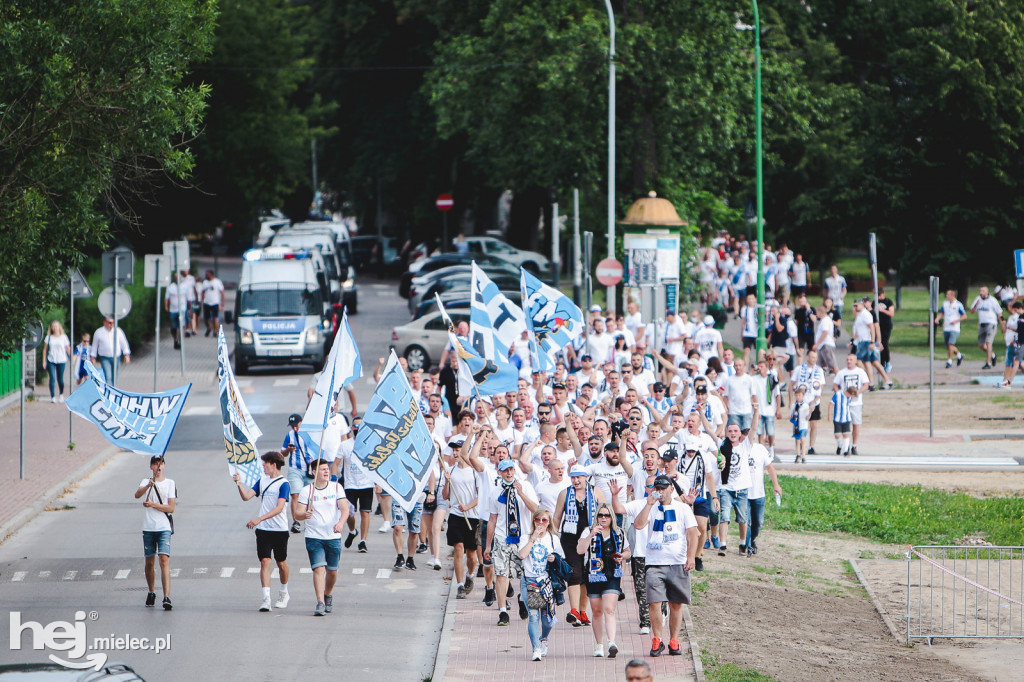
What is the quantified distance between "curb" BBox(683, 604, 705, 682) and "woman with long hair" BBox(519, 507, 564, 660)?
122cm

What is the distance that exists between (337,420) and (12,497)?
5.62 m

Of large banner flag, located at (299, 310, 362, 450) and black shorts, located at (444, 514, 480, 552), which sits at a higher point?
large banner flag, located at (299, 310, 362, 450)

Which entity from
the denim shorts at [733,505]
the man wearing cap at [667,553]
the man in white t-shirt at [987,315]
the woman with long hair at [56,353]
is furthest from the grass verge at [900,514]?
the woman with long hair at [56,353]

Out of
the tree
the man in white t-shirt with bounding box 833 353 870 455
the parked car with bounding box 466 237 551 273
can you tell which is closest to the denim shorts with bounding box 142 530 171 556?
the tree

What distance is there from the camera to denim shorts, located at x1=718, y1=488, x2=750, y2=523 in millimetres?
15555

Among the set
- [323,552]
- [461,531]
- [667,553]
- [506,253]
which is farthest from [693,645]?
[506,253]

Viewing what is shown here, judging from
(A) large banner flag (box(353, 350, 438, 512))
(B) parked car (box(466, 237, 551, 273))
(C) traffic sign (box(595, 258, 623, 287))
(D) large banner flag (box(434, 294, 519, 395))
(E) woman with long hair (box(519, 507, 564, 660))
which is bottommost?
(E) woman with long hair (box(519, 507, 564, 660))

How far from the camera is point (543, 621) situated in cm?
1188

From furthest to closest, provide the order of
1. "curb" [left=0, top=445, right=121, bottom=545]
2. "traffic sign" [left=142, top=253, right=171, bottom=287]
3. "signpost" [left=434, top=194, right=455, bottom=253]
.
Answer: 1. "signpost" [left=434, top=194, right=455, bottom=253]
2. "traffic sign" [left=142, top=253, right=171, bottom=287]
3. "curb" [left=0, top=445, right=121, bottom=545]

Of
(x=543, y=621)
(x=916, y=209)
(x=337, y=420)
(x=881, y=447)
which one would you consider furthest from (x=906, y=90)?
(x=543, y=621)

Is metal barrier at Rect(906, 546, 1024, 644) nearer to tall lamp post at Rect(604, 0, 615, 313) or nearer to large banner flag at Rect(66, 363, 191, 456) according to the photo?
large banner flag at Rect(66, 363, 191, 456)

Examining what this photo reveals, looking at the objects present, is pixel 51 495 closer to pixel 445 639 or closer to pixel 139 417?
pixel 139 417

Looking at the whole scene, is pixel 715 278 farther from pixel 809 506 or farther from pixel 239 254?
pixel 239 254

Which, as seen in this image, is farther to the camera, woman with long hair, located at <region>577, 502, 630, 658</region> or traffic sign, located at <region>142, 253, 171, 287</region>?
traffic sign, located at <region>142, 253, 171, 287</region>
